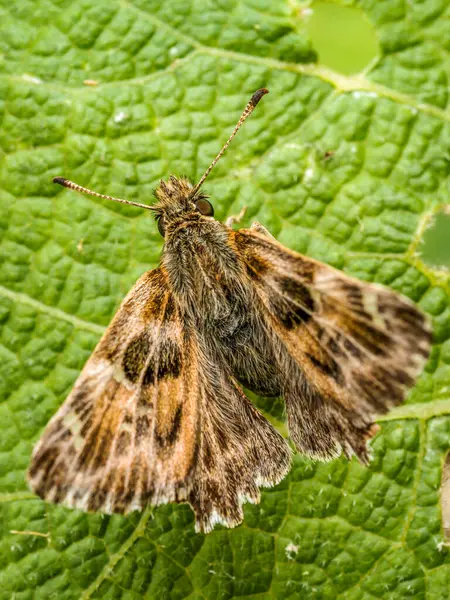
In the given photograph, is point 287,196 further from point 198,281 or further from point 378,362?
point 378,362

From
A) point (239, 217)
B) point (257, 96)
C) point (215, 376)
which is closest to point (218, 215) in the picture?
point (239, 217)

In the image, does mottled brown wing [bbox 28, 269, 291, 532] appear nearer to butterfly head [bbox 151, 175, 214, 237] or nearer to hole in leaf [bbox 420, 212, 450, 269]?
butterfly head [bbox 151, 175, 214, 237]

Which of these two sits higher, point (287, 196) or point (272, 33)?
point (272, 33)

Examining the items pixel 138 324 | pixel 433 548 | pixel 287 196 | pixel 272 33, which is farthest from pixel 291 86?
pixel 433 548

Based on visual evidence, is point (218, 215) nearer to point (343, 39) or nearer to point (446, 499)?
point (343, 39)

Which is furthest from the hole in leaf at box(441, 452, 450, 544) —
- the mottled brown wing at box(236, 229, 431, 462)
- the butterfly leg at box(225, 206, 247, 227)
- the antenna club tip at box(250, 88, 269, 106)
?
the antenna club tip at box(250, 88, 269, 106)

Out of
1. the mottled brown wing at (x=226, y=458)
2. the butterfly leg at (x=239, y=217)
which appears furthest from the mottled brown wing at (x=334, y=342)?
the butterfly leg at (x=239, y=217)
